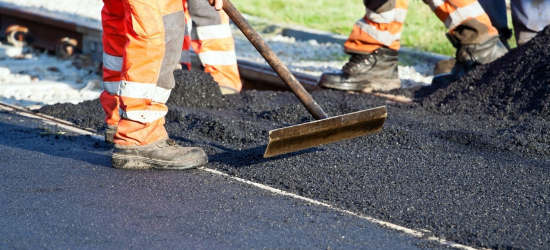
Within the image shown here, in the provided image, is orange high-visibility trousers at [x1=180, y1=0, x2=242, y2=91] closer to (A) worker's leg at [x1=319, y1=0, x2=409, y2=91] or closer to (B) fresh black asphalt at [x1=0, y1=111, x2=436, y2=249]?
(A) worker's leg at [x1=319, y1=0, x2=409, y2=91]

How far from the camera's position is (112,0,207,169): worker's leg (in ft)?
11.2

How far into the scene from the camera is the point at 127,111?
3.50 metres

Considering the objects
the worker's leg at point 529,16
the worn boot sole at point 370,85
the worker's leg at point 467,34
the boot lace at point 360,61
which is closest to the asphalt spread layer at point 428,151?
the worn boot sole at point 370,85

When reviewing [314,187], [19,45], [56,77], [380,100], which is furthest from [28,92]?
[314,187]

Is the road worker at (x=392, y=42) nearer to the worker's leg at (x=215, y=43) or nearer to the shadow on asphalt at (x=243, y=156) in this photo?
the worker's leg at (x=215, y=43)

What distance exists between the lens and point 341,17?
942 centimetres

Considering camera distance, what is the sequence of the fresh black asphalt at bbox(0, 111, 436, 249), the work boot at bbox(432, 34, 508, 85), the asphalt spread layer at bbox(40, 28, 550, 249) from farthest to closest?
the work boot at bbox(432, 34, 508, 85) < the asphalt spread layer at bbox(40, 28, 550, 249) < the fresh black asphalt at bbox(0, 111, 436, 249)

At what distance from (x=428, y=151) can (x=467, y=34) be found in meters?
2.26

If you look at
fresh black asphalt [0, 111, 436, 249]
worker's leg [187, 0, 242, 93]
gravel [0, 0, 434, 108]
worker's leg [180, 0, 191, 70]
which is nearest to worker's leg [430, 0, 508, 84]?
gravel [0, 0, 434, 108]

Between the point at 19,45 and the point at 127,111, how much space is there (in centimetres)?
522

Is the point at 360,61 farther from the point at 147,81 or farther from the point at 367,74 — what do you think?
the point at 147,81

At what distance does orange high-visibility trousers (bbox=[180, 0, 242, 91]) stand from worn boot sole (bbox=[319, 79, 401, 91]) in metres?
0.77

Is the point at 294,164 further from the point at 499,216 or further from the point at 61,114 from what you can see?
the point at 61,114

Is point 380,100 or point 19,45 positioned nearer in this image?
point 380,100
